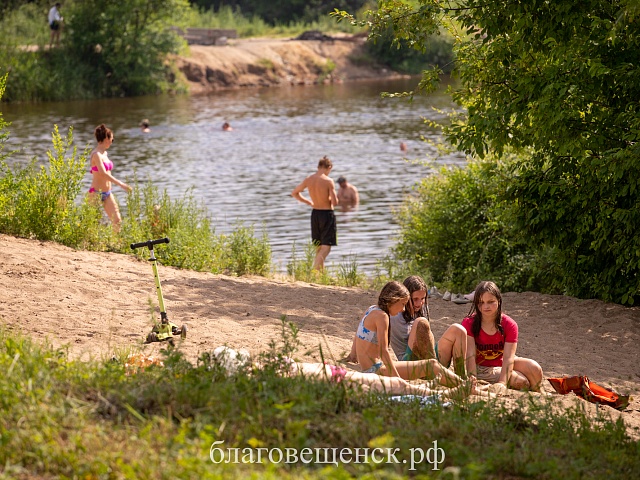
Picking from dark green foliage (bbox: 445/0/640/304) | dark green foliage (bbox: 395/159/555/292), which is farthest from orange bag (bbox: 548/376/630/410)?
dark green foliage (bbox: 395/159/555/292)

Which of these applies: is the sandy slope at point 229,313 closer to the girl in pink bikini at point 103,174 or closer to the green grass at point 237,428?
the green grass at point 237,428

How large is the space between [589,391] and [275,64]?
45962mm

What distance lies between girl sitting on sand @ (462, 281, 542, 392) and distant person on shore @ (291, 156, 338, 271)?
19.4 feet

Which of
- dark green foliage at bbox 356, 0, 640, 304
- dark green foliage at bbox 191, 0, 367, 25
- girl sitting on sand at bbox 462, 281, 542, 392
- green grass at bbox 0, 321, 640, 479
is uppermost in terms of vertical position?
dark green foliage at bbox 191, 0, 367, 25

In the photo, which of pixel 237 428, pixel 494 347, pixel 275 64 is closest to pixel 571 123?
pixel 494 347

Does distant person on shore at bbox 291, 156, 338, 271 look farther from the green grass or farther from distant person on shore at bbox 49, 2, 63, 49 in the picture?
distant person on shore at bbox 49, 2, 63, 49

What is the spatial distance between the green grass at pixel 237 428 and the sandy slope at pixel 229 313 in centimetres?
153

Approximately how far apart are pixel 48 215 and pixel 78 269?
1575 millimetres

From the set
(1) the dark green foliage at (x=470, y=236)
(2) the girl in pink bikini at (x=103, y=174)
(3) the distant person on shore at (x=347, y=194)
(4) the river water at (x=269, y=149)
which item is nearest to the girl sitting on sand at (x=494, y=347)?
(1) the dark green foliage at (x=470, y=236)

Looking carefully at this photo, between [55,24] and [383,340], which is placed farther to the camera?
[55,24]

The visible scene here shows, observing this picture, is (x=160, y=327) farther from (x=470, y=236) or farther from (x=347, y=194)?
(x=347, y=194)

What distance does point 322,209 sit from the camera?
13.7m

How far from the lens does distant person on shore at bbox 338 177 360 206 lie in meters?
19.3

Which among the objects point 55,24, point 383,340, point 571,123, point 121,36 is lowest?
point 383,340
